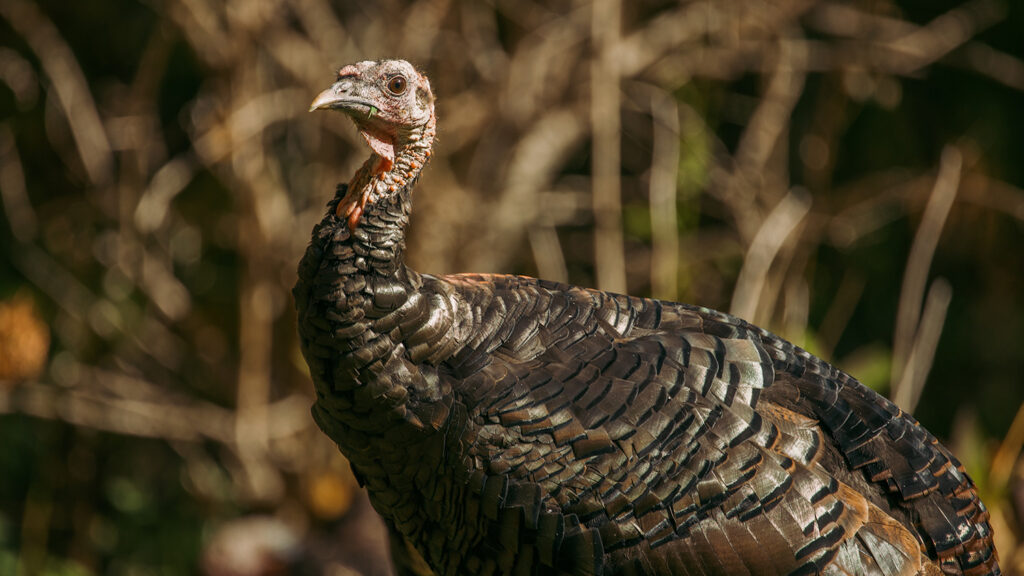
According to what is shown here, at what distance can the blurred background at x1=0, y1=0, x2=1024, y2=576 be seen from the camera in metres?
4.70

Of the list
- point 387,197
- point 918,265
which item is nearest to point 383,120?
point 387,197

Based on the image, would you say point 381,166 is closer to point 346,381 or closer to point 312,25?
point 346,381

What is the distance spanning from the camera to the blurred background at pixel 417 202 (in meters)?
→ 4.70

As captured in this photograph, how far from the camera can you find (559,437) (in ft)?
7.82

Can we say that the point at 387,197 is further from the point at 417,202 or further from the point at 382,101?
the point at 417,202

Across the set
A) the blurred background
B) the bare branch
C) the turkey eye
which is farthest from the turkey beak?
the bare branch

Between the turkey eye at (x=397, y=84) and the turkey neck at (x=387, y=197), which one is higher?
the turkey eye at (x=397, y=84)

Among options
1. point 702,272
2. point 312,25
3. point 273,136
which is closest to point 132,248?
point 273,136

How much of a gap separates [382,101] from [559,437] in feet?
3.01

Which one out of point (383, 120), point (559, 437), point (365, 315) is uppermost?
point (383, 120)

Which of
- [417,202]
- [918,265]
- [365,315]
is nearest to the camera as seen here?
[365,315]

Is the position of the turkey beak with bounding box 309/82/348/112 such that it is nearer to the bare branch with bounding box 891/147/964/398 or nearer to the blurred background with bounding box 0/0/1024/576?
the blurred background with bounding box 0/0/1024/576

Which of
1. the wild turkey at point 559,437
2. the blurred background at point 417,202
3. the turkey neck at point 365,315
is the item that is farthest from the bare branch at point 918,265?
the turkey neck at point 365,315

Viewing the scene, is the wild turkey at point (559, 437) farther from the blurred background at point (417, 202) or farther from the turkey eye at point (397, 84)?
the blurred background at point (417, 202)
